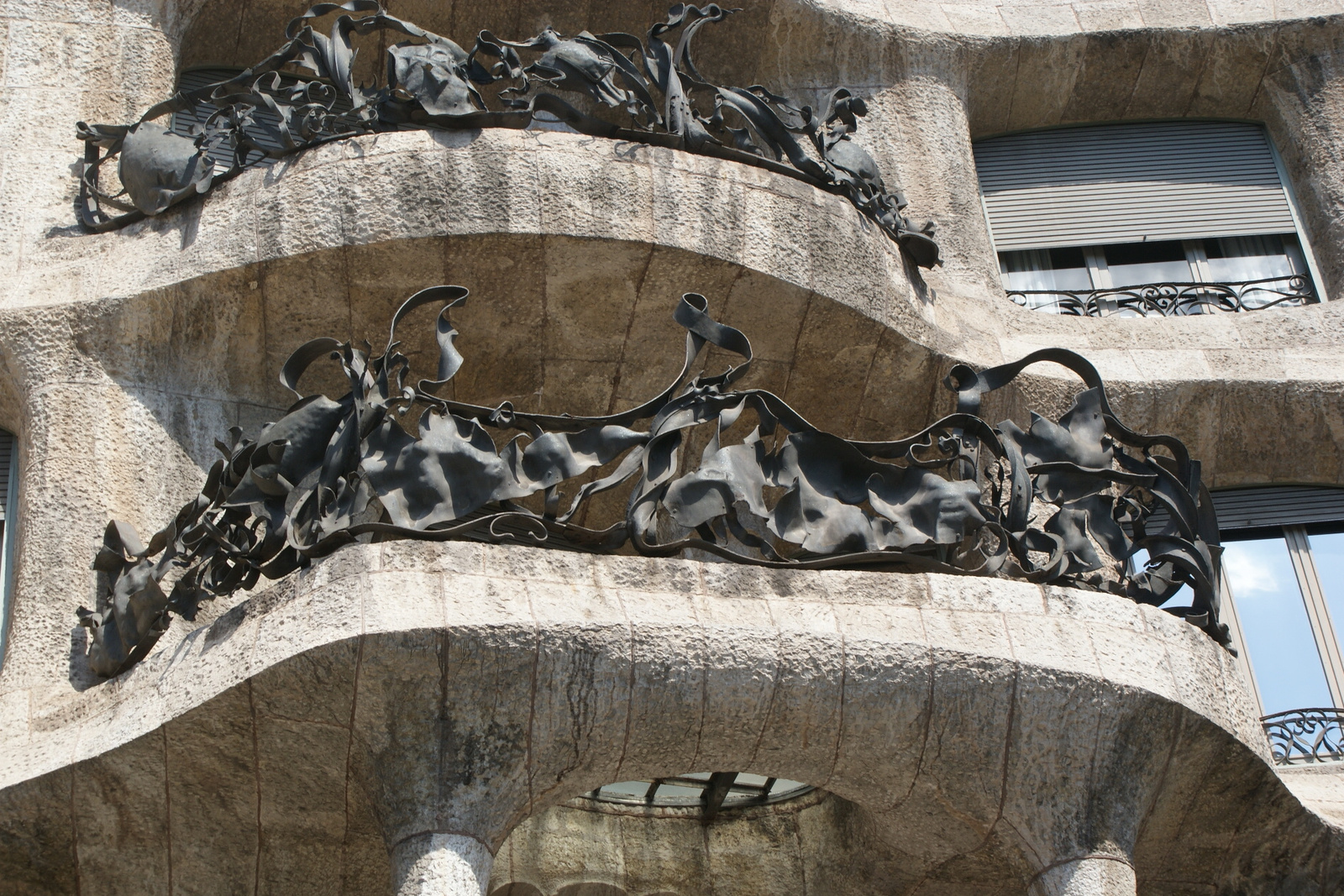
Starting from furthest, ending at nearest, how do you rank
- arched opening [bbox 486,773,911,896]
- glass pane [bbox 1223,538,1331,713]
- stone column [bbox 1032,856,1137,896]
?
1. glass pane [bbox 1223,538,1331,713]
2. arched opening [bbox 486,773,911,896]
3. stone column [bbox 1032,856,1137,896]

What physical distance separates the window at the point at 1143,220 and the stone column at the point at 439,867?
18.7ft

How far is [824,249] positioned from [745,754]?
127 inches

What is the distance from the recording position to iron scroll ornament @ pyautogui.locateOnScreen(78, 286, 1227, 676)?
23.0 feet

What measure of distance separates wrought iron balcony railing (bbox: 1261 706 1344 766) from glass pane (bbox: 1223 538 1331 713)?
7cm

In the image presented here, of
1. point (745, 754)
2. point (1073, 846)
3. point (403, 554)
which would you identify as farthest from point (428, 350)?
point (1073, 846)

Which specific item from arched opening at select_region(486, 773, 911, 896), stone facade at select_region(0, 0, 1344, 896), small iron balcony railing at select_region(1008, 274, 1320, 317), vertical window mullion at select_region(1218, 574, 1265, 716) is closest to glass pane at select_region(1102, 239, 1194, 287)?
small iron balcony railing at select_region(1008, 274, 1320, 317)

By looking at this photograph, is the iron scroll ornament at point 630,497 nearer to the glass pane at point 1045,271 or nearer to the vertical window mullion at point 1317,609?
the vertical window mullion at point 1317,609

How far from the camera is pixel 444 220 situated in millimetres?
8570

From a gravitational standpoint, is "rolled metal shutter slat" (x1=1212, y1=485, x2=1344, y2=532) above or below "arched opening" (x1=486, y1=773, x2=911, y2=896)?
above

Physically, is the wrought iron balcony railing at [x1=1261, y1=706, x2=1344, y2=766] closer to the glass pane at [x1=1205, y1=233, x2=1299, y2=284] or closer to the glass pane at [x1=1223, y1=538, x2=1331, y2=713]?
the glass pane at [x1=1223, y1=538, x2=1331, y2=713]

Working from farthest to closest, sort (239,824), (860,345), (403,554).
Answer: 1. (860,345)
2. (239,824)
3. (403,554)

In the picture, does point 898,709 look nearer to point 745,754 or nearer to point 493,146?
point 745,754

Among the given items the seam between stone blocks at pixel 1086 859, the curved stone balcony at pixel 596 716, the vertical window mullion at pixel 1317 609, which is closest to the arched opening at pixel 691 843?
the curved stone balcony at pixel 596 716

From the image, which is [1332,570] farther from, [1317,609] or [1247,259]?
[1247,259]
